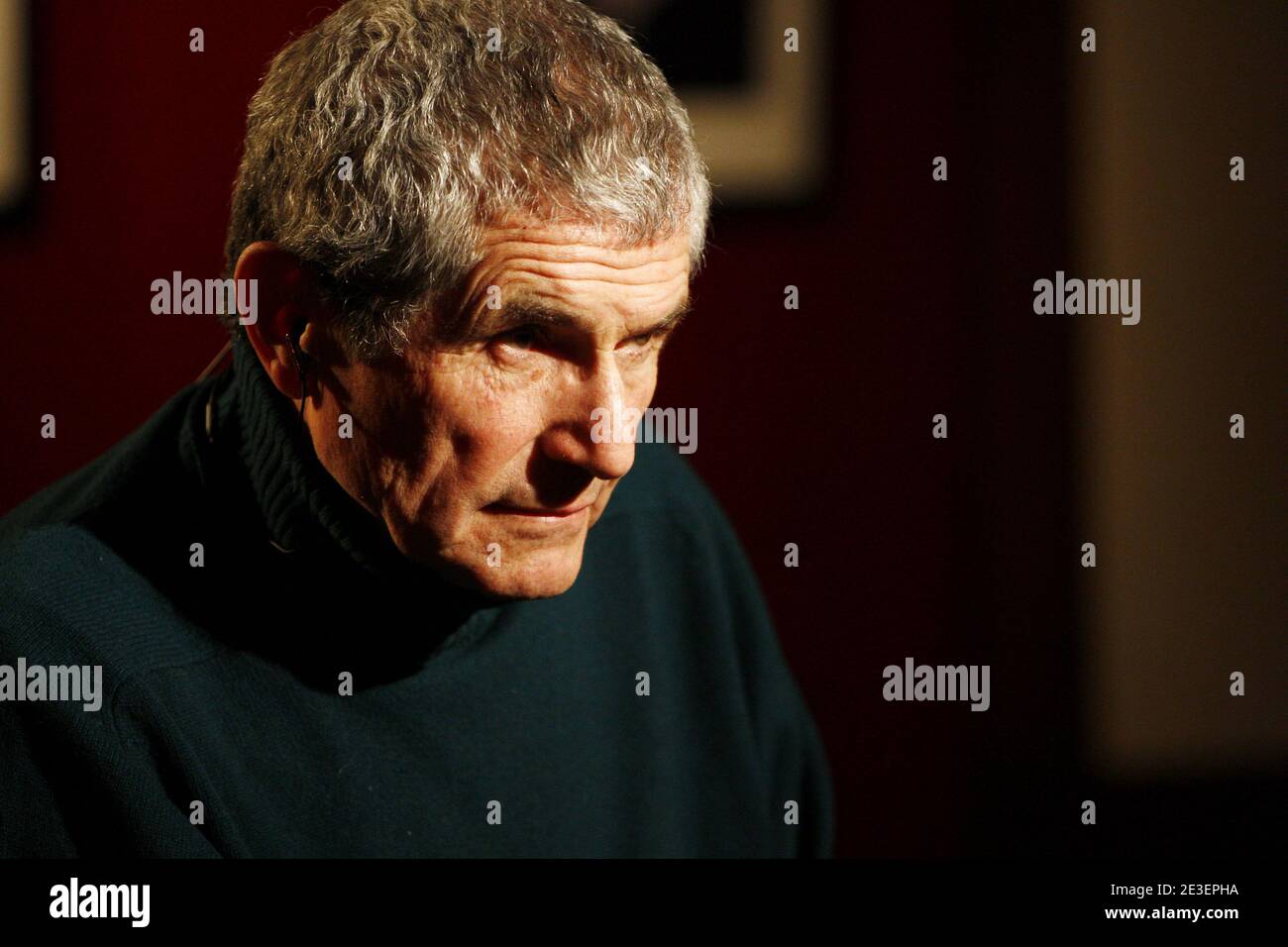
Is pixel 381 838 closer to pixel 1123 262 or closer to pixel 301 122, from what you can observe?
pixel 301 122

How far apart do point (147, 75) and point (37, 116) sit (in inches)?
4.6

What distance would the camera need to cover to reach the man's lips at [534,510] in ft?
3.17

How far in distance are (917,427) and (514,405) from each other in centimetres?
76

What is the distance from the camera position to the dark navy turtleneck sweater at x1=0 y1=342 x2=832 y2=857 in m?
0.96

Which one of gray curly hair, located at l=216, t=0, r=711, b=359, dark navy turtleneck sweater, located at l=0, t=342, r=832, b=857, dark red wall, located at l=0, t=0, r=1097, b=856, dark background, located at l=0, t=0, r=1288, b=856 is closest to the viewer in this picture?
gray curly hair, located at l=216, t=0, r=711, b=359

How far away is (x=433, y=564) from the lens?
39.0 inches

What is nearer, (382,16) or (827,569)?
(382,16)

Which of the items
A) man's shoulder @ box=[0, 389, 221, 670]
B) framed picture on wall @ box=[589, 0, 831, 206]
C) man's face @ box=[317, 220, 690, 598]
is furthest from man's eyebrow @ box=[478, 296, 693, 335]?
framed picture on wall @ box=[589, 0, 831, 206]

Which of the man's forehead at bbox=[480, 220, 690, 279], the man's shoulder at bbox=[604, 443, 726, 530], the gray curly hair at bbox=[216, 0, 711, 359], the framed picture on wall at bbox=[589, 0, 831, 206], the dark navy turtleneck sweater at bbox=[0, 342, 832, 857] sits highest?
the framed picture on wall at bbox=[589, 0, 831, 206]

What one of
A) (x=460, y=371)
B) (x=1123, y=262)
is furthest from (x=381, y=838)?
(x=1123, y=262)

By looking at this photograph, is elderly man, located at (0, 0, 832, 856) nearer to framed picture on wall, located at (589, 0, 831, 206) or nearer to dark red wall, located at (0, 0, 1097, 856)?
dark red wall, located at (0, 0, 1097, 856)

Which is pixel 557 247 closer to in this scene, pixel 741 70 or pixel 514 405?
pixel 514 405

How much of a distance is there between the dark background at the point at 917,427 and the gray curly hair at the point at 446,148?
436 mm

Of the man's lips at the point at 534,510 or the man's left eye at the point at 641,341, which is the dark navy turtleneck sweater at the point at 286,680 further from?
the man's left eye at the point at 641,341
